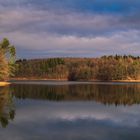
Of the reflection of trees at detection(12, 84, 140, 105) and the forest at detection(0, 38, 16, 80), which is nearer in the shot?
the reflection of trees at detection(12, 84, 140, 105)

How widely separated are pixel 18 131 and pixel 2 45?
84.9 m

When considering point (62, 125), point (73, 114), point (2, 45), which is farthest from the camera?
point (2, 45)

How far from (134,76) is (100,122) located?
543ft

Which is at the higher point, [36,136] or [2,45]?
[2,45]

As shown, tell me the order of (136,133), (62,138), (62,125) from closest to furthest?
(62,138)
(136,133)
(62,125)

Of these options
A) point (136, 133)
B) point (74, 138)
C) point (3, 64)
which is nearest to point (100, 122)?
point (136, 133)

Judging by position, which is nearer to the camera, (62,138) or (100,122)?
(62,138)

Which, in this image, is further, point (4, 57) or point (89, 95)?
point (4, 57)

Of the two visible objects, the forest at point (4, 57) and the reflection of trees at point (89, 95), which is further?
the forest at point (4, 57)

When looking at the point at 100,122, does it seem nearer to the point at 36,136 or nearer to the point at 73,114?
the point at 73,114

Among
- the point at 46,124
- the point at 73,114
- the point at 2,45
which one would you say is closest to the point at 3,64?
the point at 2,45

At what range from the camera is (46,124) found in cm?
2495

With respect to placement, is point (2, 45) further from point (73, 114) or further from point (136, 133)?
point (136, 133)

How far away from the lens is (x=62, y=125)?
2467 centimetres
